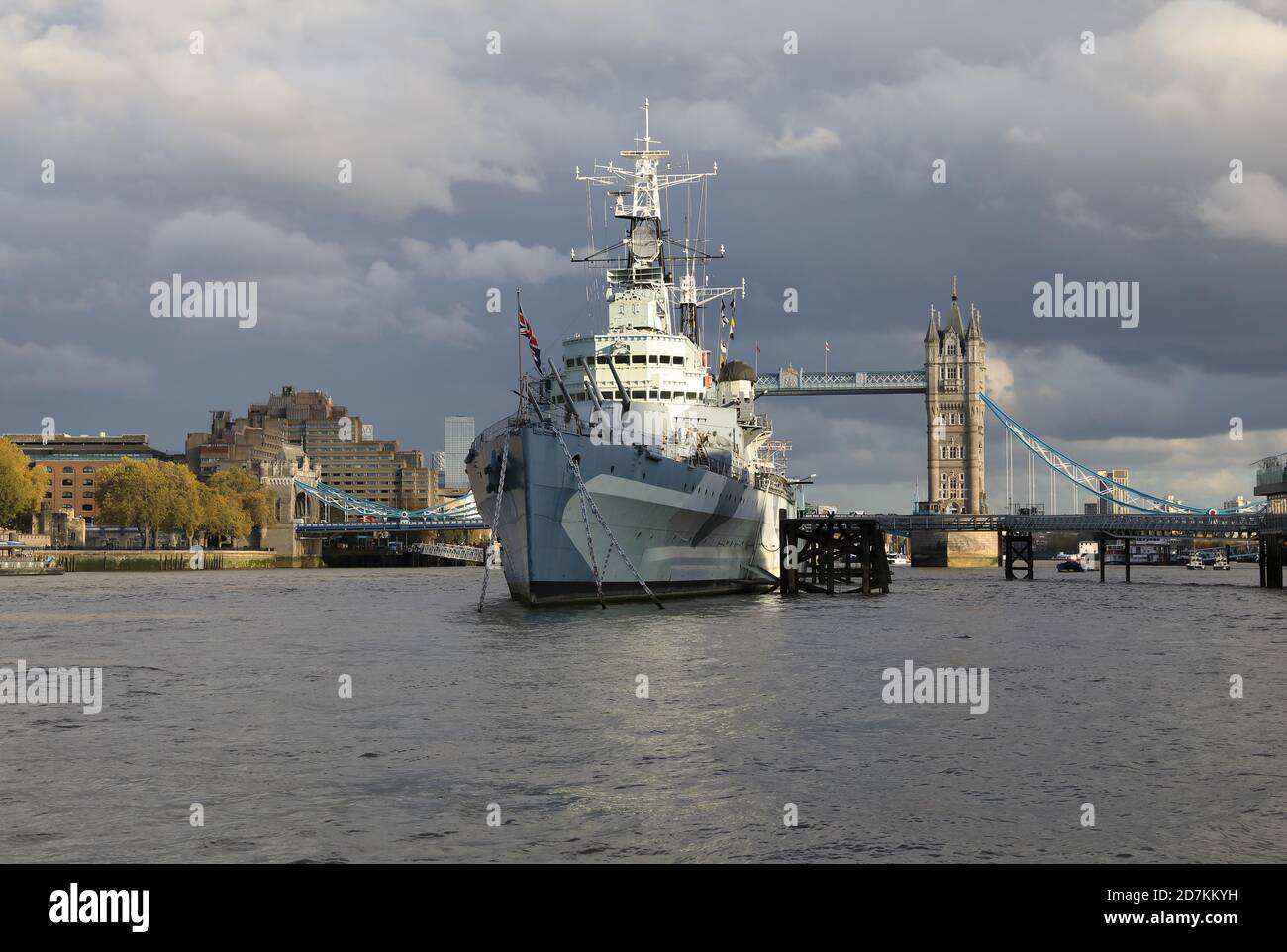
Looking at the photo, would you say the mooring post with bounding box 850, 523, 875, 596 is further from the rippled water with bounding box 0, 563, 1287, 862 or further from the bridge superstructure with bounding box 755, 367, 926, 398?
the bridge superstructure with bounding box 755, 367, 926, 398

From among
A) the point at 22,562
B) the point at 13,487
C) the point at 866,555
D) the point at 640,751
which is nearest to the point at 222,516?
the point at 13,487

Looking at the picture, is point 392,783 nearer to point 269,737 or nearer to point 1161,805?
point 269,737

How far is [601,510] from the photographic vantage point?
43031mm

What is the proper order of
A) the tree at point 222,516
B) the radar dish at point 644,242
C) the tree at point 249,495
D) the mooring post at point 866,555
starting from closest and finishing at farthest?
the radar dish at point 644,242 < the mooring post at point 866,555 < the tree at point 222,516 < the tree at point 249,495

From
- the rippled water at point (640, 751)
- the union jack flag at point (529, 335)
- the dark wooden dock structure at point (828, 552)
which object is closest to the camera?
the rippled water at point (640, 751)

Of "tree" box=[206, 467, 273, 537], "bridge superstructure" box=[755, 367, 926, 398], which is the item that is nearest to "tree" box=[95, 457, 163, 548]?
"tree" box=[206, 467, 273, 537]

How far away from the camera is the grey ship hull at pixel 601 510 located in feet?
135

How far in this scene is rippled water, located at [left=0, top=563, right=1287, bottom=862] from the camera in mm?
13227

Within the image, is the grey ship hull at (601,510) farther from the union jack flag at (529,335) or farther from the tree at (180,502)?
the tree at (180,502)

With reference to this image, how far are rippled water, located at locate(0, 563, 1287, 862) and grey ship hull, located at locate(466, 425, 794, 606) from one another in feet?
15.8

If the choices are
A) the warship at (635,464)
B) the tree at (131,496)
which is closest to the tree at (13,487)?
the tree at (131,496)

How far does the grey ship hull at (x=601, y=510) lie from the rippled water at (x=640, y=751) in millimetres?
4815

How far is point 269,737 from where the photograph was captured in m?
19.5
